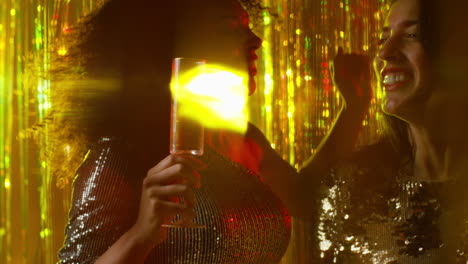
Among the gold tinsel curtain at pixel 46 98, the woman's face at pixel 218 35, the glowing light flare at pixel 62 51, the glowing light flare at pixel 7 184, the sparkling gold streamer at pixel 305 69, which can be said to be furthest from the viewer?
the glowing light flare at pixel 7 184

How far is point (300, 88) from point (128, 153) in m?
0.96

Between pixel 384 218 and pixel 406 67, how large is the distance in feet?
1.40

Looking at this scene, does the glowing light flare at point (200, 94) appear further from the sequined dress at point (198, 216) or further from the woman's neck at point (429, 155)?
the woman's neck at point (429, 155)

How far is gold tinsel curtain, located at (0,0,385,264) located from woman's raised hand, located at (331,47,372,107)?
11.8 inches

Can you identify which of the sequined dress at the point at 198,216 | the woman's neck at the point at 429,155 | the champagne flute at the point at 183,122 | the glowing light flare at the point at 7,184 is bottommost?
the glowing light flare at the point at 7,184

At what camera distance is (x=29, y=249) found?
2090 millimetres

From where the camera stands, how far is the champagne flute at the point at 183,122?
873 millimetres

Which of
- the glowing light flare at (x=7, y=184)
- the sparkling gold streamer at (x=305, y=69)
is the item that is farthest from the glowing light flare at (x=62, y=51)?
the glowing light flare at (x=7, y=184)

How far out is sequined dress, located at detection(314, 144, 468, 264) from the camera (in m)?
1.28

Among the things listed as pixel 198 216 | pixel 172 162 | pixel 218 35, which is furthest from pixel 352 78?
pixel 172 162

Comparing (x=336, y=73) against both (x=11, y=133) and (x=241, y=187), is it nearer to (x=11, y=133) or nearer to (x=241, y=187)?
(x=241, y=187)

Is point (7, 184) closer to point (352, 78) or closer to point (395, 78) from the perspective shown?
point (352, 78)

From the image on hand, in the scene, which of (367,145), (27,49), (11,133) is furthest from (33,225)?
(367,145)

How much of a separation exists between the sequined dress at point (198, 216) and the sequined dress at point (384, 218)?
36cm
